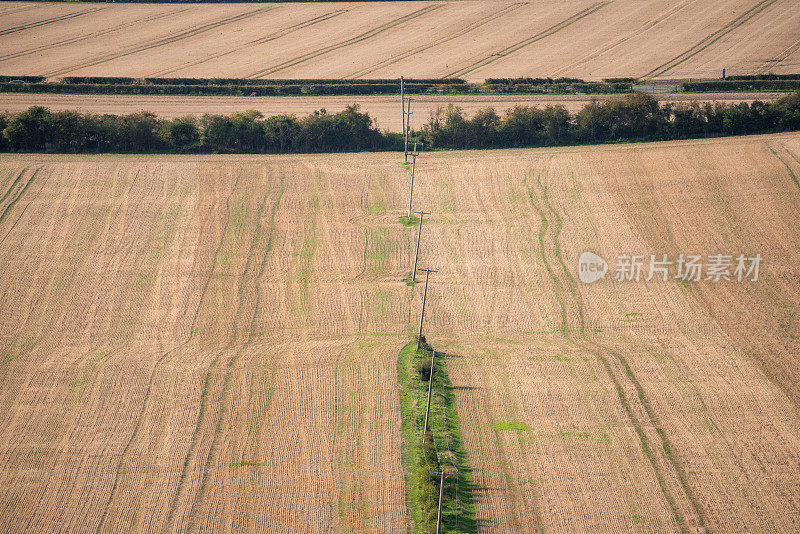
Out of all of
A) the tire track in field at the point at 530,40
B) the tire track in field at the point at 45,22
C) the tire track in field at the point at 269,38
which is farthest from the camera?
the tire track in field at the point at 45,22

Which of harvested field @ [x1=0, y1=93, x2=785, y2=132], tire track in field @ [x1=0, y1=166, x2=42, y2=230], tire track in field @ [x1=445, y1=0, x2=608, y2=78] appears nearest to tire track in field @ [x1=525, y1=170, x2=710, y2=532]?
harvested field @ [x1=0, y1=93, x2=785, y2=132]

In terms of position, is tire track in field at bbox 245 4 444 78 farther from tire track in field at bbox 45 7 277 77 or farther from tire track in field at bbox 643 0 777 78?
tire track in field at bbox 643 0 777 78

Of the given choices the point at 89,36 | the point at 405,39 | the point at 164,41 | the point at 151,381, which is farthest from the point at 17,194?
the point at 405,39

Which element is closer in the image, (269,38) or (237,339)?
(237,339)

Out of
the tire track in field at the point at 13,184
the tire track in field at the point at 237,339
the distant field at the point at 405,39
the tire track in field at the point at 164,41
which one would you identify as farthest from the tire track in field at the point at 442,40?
the tire track in field at the point at 13,184

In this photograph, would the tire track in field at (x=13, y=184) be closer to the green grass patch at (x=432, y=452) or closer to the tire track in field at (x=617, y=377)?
the green grass patch at (x=432, y=452)

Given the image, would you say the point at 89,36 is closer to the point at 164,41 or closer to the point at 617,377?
the point at 164,41

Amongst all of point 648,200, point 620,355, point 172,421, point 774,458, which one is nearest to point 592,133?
point 648,200
